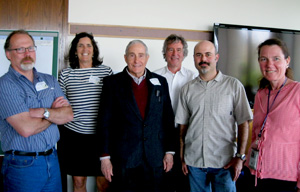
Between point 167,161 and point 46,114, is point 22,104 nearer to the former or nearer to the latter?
point 46,114

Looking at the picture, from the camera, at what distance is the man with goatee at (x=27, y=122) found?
1668mm

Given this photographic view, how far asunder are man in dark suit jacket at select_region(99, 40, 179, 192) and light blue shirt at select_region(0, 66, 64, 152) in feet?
1.43

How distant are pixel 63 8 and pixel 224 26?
7.44ft

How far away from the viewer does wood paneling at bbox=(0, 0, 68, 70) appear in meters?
3.02

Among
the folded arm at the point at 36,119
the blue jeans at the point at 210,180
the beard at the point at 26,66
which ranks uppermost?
the beard at the point at 26,66

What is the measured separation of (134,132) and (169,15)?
211 cm

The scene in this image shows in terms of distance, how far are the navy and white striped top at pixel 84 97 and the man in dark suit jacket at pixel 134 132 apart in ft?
1.06

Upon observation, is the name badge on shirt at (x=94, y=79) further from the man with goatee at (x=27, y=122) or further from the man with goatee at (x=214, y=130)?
the man with goatee at (x=214, y=130)

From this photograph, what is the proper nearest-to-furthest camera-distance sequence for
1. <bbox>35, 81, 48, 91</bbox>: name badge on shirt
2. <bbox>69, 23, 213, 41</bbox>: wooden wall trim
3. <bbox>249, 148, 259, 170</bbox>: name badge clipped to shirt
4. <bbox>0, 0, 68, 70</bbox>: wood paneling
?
<bbox>249, 148, 259, 170</bbox>: name badge clipped to shirt, <bbox>35, 81, 48, 91</bbox>: name badge on shirt, <bbox>0, 0, 68, 70</bbox>: wood paneling, <bbox>69, 23, 213, 41</bbox>: wooden wall trim

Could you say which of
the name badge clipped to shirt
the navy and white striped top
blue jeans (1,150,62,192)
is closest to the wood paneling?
the navy and white striped top

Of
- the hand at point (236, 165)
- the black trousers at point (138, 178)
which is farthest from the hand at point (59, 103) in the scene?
the hand at point (236, 165)

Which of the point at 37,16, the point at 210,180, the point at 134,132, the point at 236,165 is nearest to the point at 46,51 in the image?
the point at 37,16

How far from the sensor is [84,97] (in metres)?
2.24

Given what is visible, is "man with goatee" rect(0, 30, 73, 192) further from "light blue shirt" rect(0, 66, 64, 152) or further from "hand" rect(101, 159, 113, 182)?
"hand" rect(101, 159, 113, 182)
